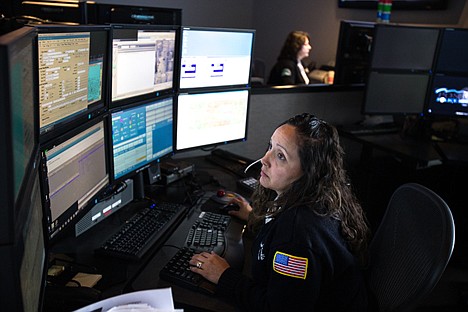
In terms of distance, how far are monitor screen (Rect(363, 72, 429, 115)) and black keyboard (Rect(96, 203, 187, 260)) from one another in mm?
1584

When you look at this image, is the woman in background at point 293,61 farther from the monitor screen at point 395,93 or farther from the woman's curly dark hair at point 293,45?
the monitor screen at point 395,93

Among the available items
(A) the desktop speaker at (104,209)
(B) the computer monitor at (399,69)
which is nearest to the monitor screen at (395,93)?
(B) the computer monitor at (399,69)

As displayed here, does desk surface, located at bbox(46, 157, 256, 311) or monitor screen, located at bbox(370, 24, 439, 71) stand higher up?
monitor screen, located at bbox(370, 24, 439, 71)

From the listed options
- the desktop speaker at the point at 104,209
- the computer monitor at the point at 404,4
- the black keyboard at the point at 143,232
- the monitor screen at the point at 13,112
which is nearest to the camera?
the monitor screen at the point at 13,112

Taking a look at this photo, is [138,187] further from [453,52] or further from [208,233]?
[453,52]

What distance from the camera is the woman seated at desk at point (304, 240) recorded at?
3.59 ft

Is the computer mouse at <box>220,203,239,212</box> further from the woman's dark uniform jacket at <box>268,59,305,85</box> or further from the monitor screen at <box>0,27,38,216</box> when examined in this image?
the woman's dark uniform jacket at <box>268,59,305,85</box>

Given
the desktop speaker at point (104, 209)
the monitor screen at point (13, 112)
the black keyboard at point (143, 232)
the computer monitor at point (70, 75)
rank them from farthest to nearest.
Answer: the desktop speaker at point (104, 209)
the black keyboard at point (143, 232)
the computer monitor at point (70, 75)
the monitor screen at point (13, 112)

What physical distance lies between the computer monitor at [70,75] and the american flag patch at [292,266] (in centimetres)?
64

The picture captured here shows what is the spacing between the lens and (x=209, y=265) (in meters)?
1.25

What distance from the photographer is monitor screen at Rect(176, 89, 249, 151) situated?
74.9 inches

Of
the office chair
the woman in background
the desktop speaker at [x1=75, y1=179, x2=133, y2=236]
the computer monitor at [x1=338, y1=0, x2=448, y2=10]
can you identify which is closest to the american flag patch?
the office chair

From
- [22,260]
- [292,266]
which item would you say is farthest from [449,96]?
[22,260]

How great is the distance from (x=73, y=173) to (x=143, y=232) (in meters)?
0.32
